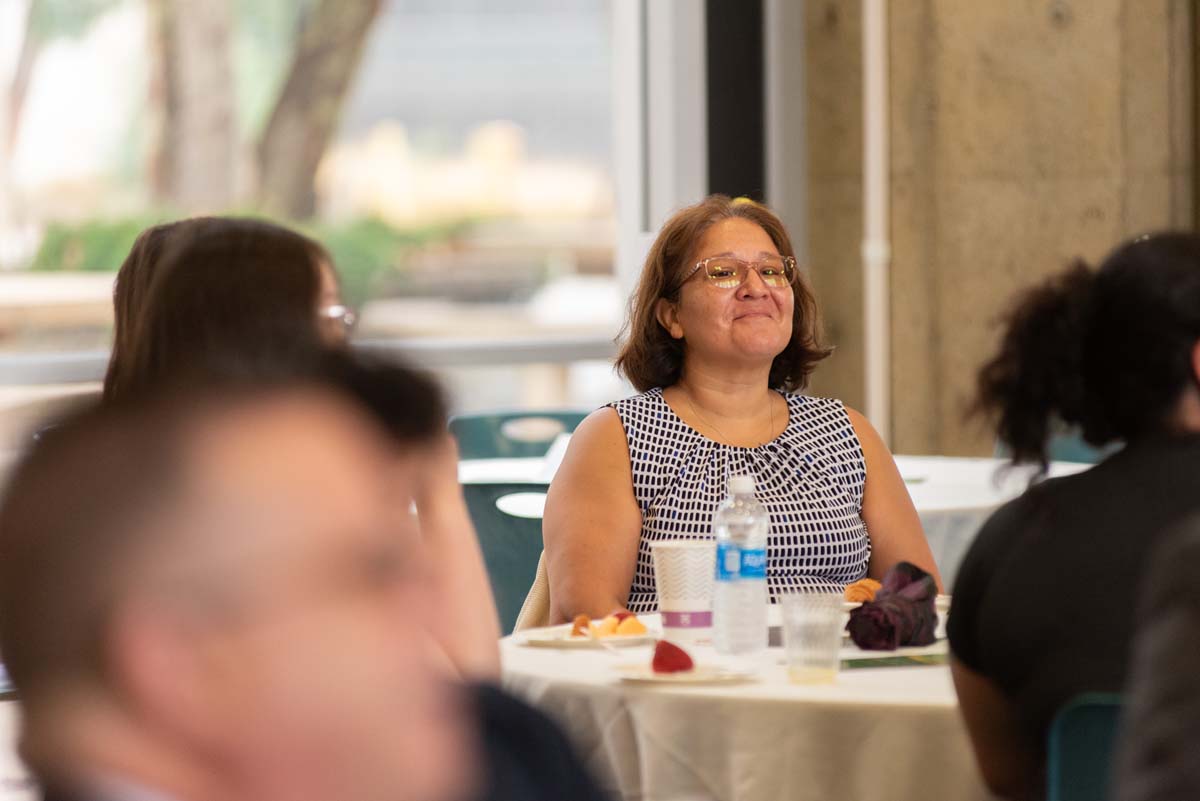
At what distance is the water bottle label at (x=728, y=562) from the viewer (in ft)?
7.16

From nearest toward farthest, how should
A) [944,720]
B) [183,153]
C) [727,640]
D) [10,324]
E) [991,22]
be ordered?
[944,720] < [727,640] < [991,22] < [10,324] < [183,153]

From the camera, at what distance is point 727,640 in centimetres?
218

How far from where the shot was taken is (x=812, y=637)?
6.52 feet

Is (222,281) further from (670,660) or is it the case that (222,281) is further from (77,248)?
(77,248)

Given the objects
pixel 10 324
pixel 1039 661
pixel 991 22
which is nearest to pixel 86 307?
pixel 10 324

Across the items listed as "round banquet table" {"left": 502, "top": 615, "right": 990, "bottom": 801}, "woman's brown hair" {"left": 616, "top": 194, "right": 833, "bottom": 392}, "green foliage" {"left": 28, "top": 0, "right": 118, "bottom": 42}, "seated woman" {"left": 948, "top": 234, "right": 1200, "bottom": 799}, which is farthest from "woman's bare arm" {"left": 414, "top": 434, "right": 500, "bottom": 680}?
"green foliage" {"left": 28, "top": 0, "right": 118, "bottom": 42}

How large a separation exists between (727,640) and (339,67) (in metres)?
7.28

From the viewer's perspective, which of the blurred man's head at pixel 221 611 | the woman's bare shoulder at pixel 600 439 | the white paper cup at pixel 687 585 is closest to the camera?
the blurred man's head at pixel 221 611

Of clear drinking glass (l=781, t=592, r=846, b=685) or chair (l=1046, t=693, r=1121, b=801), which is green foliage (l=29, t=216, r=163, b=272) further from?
chair (l=1046, t=693, r=1121, b=801)

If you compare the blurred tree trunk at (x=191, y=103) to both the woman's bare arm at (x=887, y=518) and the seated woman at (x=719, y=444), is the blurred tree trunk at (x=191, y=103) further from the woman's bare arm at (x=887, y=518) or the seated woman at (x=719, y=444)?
the woman's bare arm at (x=887, y=518)

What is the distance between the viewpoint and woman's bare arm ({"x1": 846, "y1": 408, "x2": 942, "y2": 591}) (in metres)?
2.80

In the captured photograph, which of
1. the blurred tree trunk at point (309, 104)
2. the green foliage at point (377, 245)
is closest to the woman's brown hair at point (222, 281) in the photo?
the green foliage at point (377, 245)

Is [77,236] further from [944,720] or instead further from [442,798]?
[442,798]

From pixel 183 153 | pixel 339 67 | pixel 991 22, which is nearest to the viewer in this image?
pixel 991 22
